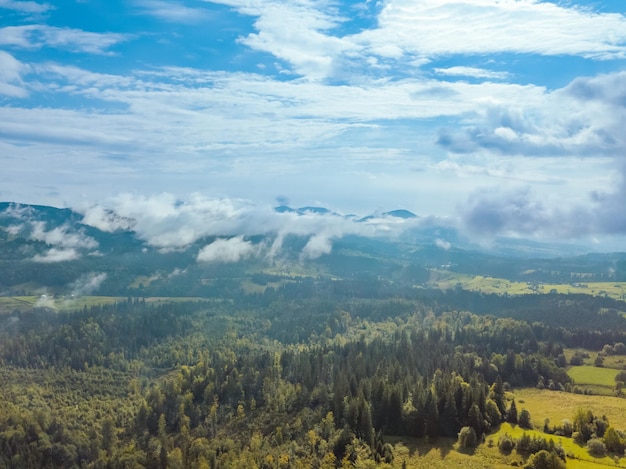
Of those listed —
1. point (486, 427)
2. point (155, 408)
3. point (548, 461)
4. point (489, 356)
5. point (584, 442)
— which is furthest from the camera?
point (489, 356)

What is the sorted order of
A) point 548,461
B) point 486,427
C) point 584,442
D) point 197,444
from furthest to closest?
point 197,444 < point 486,427 < point 584,442 < point 548,461

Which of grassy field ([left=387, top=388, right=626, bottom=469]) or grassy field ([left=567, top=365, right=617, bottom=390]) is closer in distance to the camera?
grassy field ([left=387, top=388, right=626, bottom=469])

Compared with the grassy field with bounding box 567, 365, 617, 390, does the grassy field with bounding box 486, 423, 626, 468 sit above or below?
above

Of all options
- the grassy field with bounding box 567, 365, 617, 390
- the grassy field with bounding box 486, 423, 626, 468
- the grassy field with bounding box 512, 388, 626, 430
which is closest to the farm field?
the grassy field with bounding box 567, 365, 617, 390

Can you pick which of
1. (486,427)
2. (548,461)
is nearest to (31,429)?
(486,427)

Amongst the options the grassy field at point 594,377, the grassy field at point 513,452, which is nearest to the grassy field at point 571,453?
the grassy field at point 513,452

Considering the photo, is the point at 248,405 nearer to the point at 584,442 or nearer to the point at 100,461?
the point at 100,461

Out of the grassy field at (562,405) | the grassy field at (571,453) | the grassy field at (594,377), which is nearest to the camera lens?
the grassy field at (571,453)

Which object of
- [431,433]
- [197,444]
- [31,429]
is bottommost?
[31,429]

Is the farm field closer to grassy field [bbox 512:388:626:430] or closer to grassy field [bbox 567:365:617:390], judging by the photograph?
grassy field [bbox 567:365:617:390]

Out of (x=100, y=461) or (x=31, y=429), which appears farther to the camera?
(x=31, y=429)

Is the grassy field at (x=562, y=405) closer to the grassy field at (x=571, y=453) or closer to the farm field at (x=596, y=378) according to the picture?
the grassy field at (x=571, y=453)
